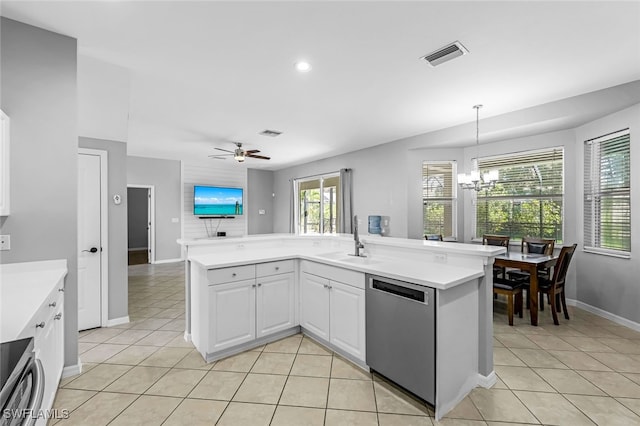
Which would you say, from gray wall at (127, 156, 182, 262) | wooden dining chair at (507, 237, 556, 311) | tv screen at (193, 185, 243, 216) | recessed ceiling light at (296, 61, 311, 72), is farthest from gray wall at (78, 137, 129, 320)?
wooden dining chair at (507, 237, 556, 311)

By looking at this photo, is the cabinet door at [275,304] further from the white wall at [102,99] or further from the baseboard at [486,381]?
the white wall at [102,99]

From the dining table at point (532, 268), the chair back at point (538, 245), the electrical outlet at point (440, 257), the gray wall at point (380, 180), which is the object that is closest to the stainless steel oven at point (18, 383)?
the electrical outlet at point (440, 257)

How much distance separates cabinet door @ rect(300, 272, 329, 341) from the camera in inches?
112

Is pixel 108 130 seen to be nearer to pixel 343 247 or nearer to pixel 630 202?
pixel 343 247

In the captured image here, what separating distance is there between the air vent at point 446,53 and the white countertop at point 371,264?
181 cm

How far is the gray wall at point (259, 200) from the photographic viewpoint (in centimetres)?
909

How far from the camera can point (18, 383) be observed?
101 centimetres

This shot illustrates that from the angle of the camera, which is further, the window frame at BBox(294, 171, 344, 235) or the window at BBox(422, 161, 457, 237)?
the window frame at BBox(294, 171, 344, 235)

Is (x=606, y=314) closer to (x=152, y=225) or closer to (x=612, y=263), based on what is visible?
(x=612, y=263)

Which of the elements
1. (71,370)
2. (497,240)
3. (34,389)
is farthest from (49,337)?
(497,240)

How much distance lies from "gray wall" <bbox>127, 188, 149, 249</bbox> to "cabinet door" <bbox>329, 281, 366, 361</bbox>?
962 centimetres

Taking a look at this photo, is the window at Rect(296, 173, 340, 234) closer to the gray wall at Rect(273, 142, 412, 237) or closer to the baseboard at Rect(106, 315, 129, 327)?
the gray wall at Rect(273, 142, 412, 237)

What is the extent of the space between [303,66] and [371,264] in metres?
1.97

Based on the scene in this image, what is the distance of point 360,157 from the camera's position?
253 inches
